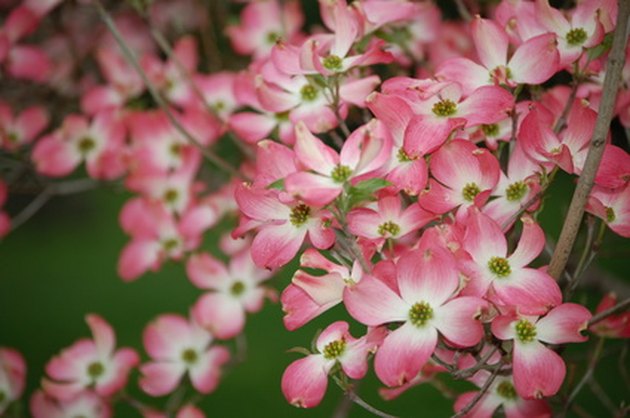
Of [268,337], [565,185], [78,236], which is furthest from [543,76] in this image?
[78,236]

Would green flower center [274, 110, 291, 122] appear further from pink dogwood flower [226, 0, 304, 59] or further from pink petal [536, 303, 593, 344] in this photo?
pink petal [536, 303, 593, 344]

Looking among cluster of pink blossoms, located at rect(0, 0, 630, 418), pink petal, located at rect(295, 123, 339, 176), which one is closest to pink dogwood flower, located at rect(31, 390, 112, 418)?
cluster of pink blossoms, located at rect(0, 0, 630, 418)

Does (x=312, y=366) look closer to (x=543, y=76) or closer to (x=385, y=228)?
(x=385, y=228)

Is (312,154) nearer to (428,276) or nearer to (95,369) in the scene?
(428,276)

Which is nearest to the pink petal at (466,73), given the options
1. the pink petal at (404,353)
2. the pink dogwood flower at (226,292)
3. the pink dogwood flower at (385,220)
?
the pink dogwood flower at (385,220)

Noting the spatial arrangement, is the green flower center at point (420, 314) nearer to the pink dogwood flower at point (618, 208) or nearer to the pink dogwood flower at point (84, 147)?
the pink dogwood flower at point (618, 208)

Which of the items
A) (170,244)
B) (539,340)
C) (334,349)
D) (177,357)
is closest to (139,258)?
(170,244)
